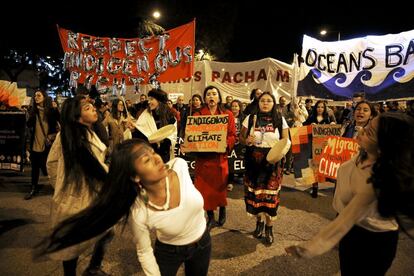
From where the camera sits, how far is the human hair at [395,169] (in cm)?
165

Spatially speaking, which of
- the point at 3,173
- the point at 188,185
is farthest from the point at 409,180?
the point at 3,173

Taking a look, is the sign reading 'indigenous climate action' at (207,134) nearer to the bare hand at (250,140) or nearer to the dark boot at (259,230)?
the bare hand at (250,140)

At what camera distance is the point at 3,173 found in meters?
8.07

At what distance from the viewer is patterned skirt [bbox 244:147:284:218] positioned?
4184 mm

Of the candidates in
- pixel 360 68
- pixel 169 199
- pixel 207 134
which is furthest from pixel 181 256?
pixel 360 68

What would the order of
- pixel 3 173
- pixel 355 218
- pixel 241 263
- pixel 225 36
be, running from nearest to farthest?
pixel 355 218 → pixel 241 263 → pixel 3 173 → pixel 225 36

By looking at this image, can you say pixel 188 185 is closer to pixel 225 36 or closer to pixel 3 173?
pixel 3 173

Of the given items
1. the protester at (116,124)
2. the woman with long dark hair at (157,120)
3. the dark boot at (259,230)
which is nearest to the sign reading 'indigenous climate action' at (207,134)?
the woman with long dark hair at (157,120)

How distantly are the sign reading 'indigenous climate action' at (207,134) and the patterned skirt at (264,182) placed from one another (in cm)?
52

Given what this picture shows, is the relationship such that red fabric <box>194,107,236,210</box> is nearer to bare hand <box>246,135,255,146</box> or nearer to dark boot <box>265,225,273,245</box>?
bare hand <box>246,135,255,146</box>

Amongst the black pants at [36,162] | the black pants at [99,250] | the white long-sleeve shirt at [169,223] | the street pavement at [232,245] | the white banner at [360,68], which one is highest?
the white banner at [360,68]

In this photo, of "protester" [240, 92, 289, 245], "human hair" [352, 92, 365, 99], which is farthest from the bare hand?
"human hair" [352, 92, 365, 99]

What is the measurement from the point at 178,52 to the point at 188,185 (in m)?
4.80

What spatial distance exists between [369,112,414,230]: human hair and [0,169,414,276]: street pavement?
176 centimetres
